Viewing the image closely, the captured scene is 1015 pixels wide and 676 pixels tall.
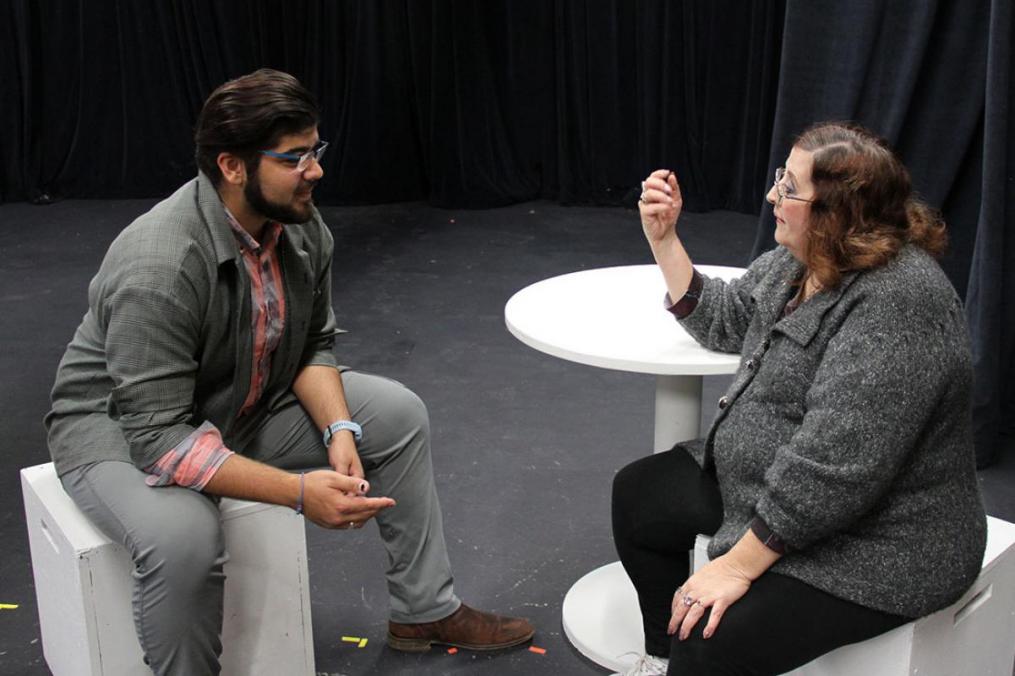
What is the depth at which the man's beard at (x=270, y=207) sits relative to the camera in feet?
6.94

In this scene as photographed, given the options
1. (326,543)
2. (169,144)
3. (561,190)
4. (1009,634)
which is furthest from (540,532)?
(169,144)

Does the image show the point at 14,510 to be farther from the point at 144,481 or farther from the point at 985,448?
the point at 985,448

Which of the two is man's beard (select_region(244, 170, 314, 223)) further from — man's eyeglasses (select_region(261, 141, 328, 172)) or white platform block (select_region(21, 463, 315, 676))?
white platform block (select_region(21, 463, 315, 676))

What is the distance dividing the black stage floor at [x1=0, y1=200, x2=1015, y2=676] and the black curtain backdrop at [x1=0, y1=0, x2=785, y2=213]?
0.17 meters

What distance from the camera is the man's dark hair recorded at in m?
2.07

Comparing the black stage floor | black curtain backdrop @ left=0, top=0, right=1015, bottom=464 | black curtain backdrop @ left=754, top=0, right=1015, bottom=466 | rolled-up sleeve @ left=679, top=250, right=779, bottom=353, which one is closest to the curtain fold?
black curtain backdrop @ left=754, top=0, right=1015, bottom=466

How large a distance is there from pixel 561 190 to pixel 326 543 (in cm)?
335

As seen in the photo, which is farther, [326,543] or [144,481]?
[326,543]

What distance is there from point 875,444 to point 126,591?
1193mm

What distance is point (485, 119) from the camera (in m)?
6.04

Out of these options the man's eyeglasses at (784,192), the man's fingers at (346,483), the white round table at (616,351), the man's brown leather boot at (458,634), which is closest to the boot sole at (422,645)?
the man's brown leather boot at (458,634)

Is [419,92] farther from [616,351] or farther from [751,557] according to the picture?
[751,557]

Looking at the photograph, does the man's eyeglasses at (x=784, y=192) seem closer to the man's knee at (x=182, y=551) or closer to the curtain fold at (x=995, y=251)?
the man's knee at (x=182, y=551)

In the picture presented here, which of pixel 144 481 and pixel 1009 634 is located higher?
pixel 144 481
